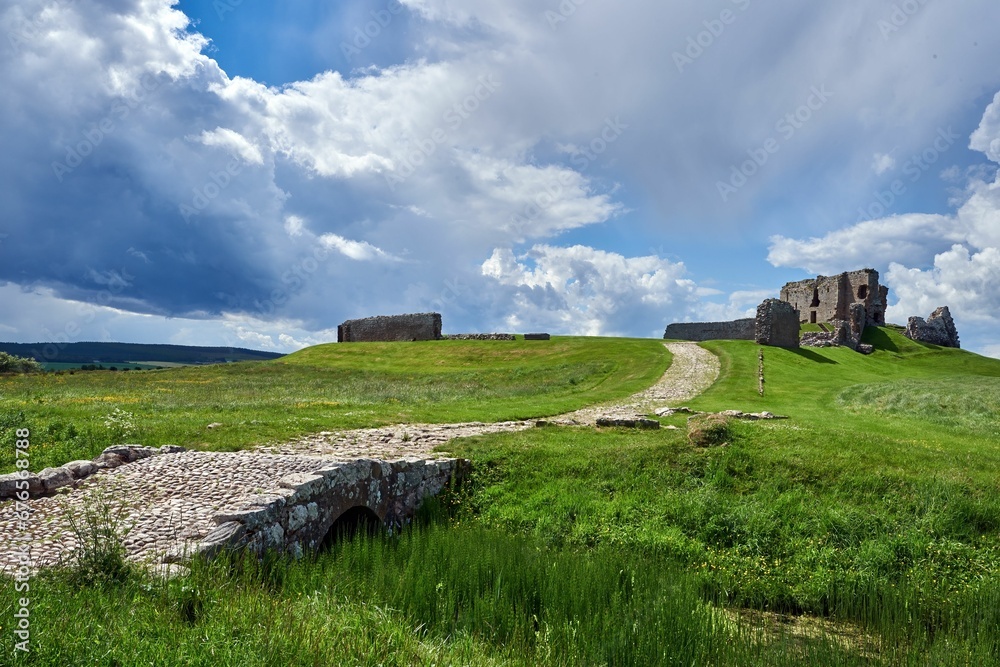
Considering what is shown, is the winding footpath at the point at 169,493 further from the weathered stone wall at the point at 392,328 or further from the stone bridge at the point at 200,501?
the weathered stone wall at the point at 392,328

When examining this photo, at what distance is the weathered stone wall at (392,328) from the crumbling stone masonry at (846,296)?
168 feet

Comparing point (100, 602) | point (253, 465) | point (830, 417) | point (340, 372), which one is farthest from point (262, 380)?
point (100, 602)

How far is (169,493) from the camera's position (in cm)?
1012

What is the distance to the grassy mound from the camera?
53.0ft

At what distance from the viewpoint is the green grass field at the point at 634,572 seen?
5.92 metres

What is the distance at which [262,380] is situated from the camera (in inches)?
1868

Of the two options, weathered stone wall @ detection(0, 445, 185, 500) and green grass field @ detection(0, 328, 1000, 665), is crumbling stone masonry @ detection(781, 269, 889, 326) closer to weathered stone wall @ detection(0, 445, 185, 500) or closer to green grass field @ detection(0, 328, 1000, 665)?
green grass field @ detection(0, 328, 1000, 665)

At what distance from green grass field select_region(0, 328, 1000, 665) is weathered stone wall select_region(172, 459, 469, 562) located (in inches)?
19.5

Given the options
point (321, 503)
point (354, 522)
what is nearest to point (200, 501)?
point (321, 503)

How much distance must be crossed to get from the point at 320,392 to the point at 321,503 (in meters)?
27.9

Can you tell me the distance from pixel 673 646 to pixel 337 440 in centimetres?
1224

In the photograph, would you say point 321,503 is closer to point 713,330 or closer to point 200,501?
point 200,501

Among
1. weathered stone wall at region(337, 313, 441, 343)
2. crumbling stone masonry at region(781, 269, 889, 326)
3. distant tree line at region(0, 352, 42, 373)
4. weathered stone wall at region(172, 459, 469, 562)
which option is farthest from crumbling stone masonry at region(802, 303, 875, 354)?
distant tree line at region(0, 352, 42, 373)

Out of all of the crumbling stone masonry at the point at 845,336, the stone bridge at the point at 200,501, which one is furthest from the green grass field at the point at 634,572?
the crumbling stone masonry at the point at 845,336
